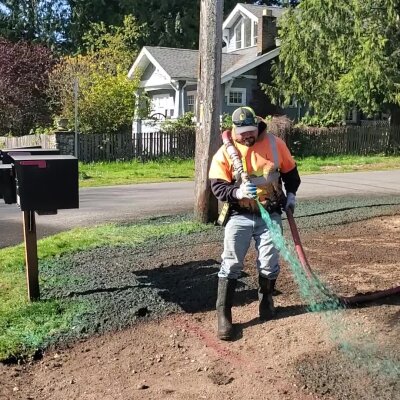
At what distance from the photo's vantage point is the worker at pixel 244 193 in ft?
14.2

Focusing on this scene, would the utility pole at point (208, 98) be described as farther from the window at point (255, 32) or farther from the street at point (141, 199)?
the window at point (255, 32)

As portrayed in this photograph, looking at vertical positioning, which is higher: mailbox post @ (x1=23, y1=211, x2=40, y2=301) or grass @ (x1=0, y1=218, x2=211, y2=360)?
mailbox post @ (x1=23, y1=211, x2=40, y2=301)

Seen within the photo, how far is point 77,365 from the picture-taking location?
417cm

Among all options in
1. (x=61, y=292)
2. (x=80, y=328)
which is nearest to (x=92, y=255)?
(x=61, y=292)

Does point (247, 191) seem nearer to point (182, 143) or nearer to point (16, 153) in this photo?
point (16, 153)

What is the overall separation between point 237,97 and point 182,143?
32.0 feet

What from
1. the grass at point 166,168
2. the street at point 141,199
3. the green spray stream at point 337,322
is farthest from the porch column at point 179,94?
the green spray stream at point 337,322

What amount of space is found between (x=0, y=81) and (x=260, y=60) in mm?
12874

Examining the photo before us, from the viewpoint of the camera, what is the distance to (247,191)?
4.21 meters

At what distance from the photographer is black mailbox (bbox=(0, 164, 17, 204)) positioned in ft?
17.1

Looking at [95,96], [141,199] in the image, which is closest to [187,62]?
[95,96]

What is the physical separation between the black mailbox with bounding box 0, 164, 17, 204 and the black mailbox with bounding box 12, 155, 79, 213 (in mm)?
316

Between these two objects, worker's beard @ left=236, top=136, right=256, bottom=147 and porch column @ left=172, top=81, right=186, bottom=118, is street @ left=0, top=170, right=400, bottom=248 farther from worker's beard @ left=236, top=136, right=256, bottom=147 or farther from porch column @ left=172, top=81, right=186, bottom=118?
porch column @ left=172, top=81, right=186, bottom=118

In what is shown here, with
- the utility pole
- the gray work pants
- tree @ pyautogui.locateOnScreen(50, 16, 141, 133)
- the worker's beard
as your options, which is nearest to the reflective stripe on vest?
the worker's beard
